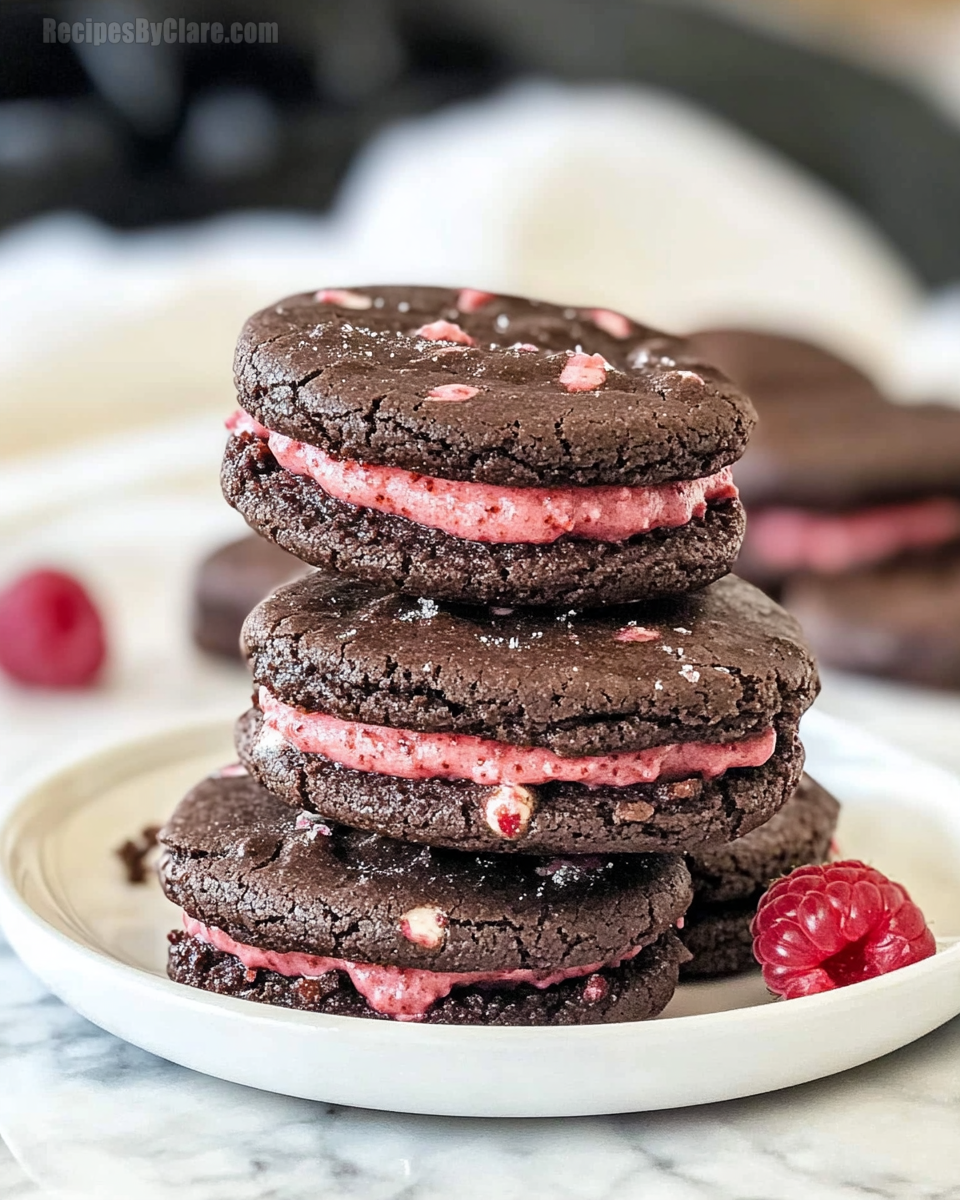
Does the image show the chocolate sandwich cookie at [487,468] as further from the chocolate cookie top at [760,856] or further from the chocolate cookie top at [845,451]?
the chocolate cookie top at [845,451]

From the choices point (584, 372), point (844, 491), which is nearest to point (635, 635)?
point (584, 372)

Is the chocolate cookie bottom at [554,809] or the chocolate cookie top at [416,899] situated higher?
the chocolate cookie bottom at [554,809]

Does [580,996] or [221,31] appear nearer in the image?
[580,996]

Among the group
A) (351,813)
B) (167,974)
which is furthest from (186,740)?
(351,813)

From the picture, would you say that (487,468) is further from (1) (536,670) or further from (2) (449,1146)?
(2) (449,1146)

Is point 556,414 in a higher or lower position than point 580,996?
Answer: higher

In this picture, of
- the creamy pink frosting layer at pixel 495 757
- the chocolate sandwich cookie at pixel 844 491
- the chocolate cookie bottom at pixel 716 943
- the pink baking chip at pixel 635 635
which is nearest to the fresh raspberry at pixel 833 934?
the chocolate cookie bottom at pixel 716 943

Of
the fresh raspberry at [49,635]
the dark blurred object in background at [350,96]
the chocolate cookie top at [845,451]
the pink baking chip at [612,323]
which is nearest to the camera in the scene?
the pink baking chip at [612,323]

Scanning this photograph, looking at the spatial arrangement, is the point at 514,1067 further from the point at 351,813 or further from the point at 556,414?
the point at 556,414
